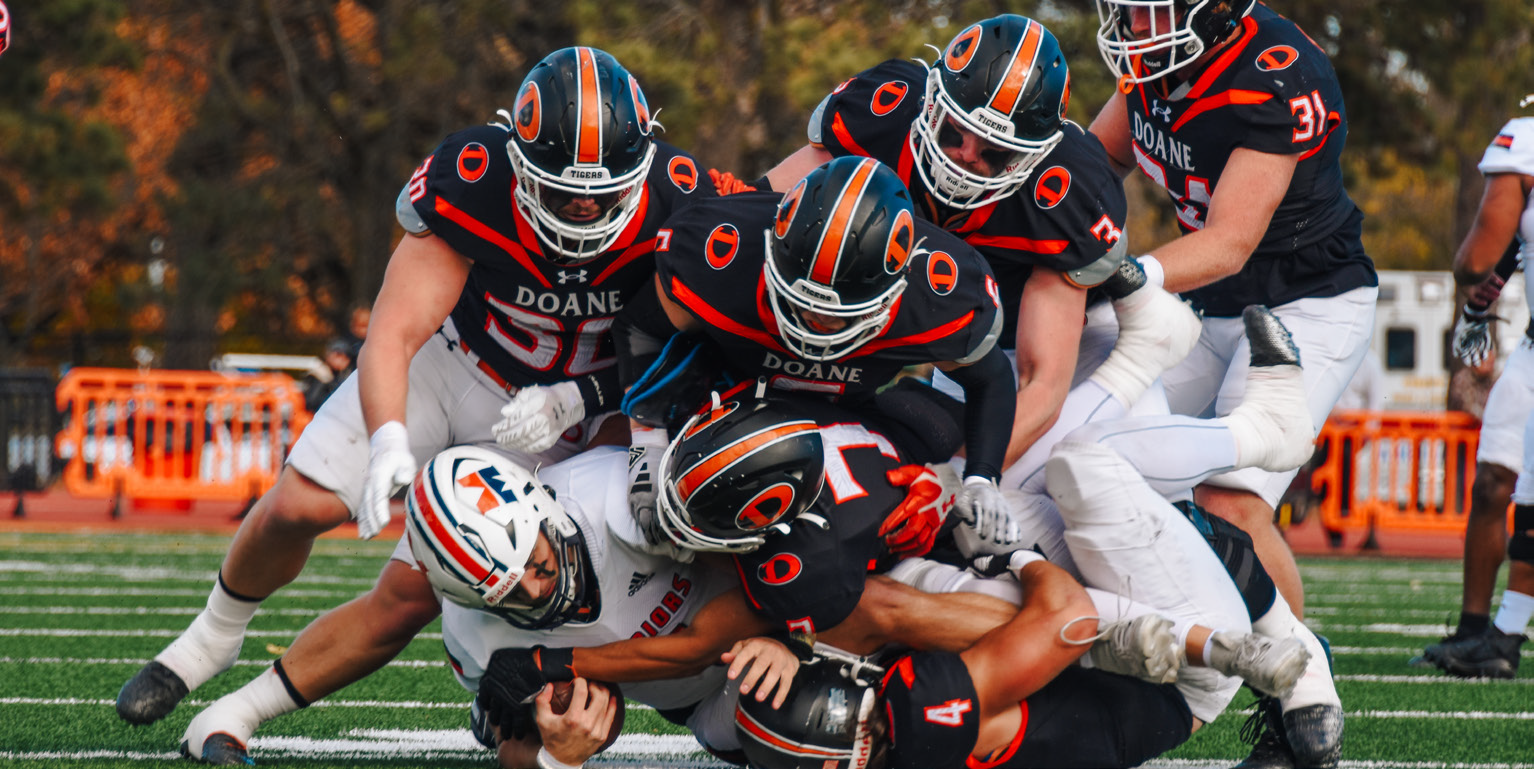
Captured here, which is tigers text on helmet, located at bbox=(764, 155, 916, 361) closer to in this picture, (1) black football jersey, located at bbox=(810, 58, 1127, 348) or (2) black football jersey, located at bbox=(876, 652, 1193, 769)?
(1) black football jersey, located at bbox=(810, 58, 1127, 348)

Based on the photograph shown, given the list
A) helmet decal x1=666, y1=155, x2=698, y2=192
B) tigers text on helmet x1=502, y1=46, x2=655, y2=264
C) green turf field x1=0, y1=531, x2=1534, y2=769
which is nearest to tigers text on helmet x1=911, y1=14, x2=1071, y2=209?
helmet decal x1=666, y1=155, x2=698, y2=192

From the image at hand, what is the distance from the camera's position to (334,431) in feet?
13.0

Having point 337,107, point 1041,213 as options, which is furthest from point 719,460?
point 337,107

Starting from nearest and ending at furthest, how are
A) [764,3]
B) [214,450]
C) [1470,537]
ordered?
1. [1470,537]
2. [214,450]
3. [764,3]

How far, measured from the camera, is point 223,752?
3670 mm

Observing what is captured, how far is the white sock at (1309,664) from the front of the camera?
3670mm

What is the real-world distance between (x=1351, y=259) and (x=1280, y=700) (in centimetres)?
141

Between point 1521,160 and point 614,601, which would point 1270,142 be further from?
point 614,601

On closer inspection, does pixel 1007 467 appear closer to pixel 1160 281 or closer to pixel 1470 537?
pixel 1160 281

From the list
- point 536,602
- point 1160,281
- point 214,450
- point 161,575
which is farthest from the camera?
point 214,450

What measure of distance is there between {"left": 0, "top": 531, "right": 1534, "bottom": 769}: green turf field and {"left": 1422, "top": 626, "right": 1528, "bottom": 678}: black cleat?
0.06 meters

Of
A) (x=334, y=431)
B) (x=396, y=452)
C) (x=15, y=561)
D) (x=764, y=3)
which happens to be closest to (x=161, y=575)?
(x=15, y=561)

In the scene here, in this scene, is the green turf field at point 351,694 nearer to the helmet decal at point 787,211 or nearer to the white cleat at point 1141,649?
the white cleat at point 1141,649

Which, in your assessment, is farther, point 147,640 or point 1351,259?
point 147,640
